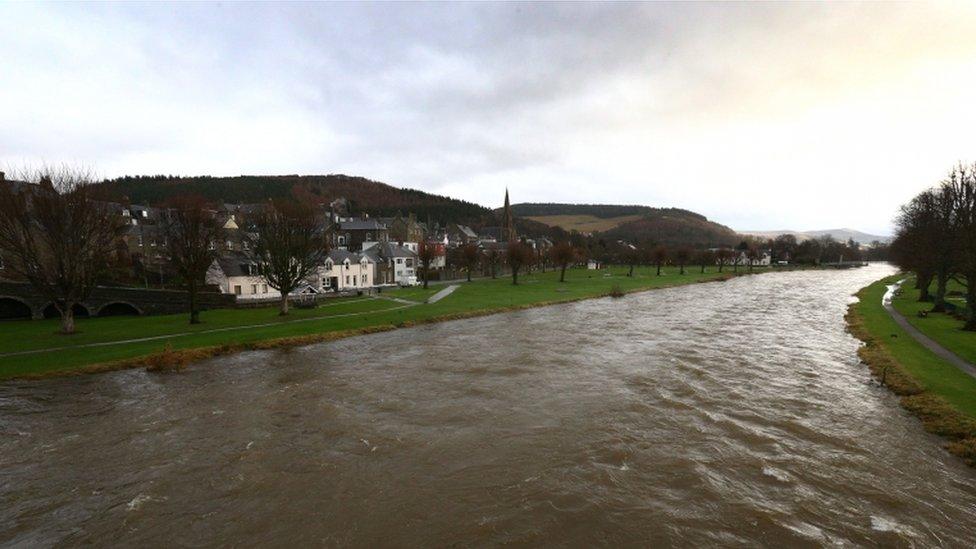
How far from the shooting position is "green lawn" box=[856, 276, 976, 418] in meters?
16.4

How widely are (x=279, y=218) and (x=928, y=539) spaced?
144ft

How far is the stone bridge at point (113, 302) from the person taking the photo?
133 feet

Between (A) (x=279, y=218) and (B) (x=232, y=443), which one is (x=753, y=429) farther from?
(A) (x=279, y=218)

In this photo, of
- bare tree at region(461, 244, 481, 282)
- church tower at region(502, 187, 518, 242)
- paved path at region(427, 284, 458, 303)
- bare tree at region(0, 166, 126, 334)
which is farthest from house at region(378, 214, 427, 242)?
bare tree at region(0, 166, 126, 334)

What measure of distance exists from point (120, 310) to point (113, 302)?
2803 millimetres

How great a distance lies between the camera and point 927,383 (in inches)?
704

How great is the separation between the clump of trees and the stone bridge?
195 ft

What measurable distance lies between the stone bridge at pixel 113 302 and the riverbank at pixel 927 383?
51.3 m

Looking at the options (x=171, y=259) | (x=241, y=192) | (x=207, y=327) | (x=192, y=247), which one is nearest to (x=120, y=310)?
(x=171, y=259)

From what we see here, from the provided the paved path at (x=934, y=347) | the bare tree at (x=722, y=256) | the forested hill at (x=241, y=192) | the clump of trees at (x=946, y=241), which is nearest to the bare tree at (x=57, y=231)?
the paved path at (x=934, y=347)

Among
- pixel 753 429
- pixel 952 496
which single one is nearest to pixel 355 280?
pixel 753 429

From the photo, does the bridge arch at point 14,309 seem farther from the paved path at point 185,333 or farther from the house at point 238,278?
the paved path at point 185,333

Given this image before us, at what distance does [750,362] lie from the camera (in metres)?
23.3

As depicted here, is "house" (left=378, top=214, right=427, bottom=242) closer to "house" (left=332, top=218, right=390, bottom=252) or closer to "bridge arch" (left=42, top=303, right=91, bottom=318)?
"house" (left=332, top=218, right=390, bottom=252)
